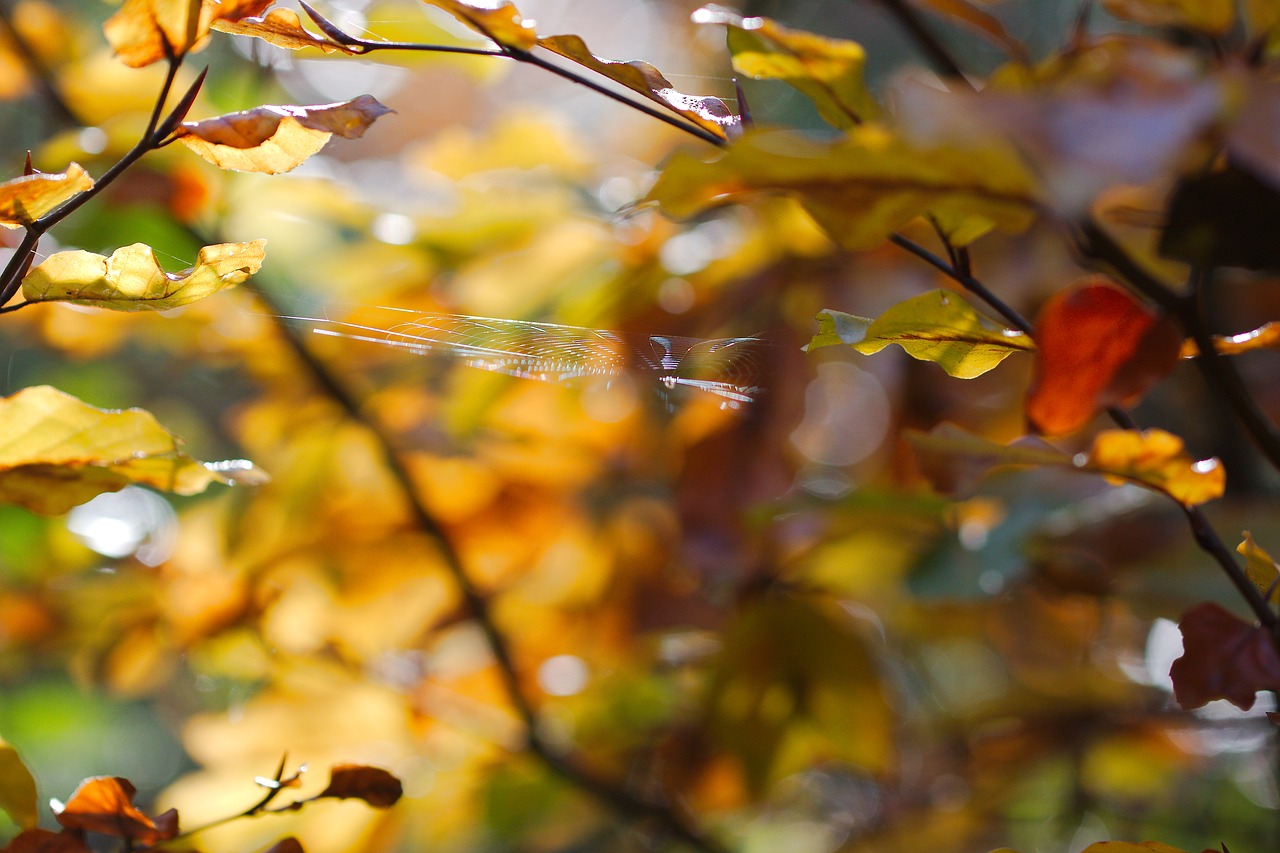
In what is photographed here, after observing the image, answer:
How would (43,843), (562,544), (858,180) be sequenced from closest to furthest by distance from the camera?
(858,180) < (43,843) < (562,544)

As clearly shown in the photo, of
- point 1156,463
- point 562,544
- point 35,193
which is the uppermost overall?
point 35,193

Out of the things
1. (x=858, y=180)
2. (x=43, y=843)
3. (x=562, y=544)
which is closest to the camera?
(x=858, y=180)

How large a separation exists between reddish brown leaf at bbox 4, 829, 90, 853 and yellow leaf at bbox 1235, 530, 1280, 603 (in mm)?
454

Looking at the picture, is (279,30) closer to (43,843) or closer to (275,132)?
(275,132)

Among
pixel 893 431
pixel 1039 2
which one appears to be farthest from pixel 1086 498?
pixel 1039 2

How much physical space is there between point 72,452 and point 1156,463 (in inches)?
16.9

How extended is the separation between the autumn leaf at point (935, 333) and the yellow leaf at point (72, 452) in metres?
0.24

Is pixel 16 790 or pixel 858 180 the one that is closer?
pixel 858 180

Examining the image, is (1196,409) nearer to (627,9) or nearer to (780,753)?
(780,753)

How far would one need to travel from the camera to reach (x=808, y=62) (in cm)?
34

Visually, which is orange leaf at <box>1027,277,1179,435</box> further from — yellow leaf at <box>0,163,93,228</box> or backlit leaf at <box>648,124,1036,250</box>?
yellow leaf at <box>0,163,93,228</box>

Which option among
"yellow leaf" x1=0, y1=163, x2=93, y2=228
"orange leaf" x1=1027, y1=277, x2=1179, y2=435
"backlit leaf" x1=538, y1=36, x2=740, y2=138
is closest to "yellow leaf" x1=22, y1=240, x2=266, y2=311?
"yellow leaf" x1=0, y1=163, x2=93, y2=228

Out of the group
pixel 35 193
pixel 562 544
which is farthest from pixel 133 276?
pixel 562 544

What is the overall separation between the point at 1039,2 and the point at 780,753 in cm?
120
